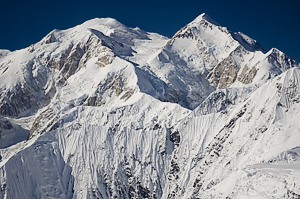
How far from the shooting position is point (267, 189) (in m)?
169

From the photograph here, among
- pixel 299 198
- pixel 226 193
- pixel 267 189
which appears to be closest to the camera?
pixel 299 198

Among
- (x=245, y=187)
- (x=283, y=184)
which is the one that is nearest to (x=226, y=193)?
(x=245, y=187)

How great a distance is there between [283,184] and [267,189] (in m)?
4.74

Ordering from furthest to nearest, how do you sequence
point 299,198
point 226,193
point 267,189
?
point 226,193 < point 267,189 < point 299,198

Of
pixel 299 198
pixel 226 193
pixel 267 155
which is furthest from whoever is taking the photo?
pixel 267 155

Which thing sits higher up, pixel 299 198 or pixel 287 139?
pixel 287 139

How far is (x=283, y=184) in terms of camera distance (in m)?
166

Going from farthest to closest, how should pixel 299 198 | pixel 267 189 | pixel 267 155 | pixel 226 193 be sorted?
pixel 267 155
pixel 226 193
pixel 267 189
pixel 299 198

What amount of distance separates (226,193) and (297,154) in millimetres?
21693

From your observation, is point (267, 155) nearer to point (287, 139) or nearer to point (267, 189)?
point (287, 139)

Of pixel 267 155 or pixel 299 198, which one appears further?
pixel 267 155

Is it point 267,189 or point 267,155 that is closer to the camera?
point 267,189

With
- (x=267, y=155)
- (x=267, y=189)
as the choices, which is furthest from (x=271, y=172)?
(x=267, y=155)

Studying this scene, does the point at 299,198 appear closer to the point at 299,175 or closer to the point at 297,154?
the point at 299,175
